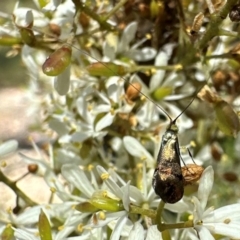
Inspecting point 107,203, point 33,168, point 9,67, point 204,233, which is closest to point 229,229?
point 204,233

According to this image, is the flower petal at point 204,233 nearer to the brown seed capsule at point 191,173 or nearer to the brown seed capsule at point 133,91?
the brown seed capsule at point 191,173

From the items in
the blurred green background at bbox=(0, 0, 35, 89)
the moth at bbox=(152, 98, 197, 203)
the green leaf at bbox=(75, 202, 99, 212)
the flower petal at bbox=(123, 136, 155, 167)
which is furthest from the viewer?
the blurred green background at bbox=(0, 0, 35, 89)

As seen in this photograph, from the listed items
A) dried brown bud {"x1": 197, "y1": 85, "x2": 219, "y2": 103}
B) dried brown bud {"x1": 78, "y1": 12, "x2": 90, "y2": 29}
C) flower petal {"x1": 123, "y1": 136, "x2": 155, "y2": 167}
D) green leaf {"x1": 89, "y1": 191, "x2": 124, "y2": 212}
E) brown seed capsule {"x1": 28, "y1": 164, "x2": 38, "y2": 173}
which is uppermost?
dried brown bud {"x1": 78, "y1": 12, "x2": 90, "y2": 29}

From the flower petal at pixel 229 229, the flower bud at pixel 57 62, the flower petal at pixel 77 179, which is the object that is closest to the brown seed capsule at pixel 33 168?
the flower petal at pixel 77 179

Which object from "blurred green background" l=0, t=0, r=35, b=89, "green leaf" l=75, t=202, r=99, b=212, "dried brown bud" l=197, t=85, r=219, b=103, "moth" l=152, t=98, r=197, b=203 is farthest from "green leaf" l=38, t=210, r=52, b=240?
"blurred green background" l=0, t=0, r=35, b=89

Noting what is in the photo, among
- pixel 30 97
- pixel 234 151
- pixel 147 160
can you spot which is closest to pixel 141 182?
pixel 147 160

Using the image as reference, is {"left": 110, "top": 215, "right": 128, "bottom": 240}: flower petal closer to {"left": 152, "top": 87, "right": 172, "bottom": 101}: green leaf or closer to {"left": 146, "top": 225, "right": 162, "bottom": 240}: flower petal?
{"left": 146, "top": 225, "right": 162, "bottom": 240}: flower petal

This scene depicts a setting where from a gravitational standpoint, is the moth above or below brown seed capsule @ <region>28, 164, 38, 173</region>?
above

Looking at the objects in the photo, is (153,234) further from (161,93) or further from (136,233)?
(161,93)
